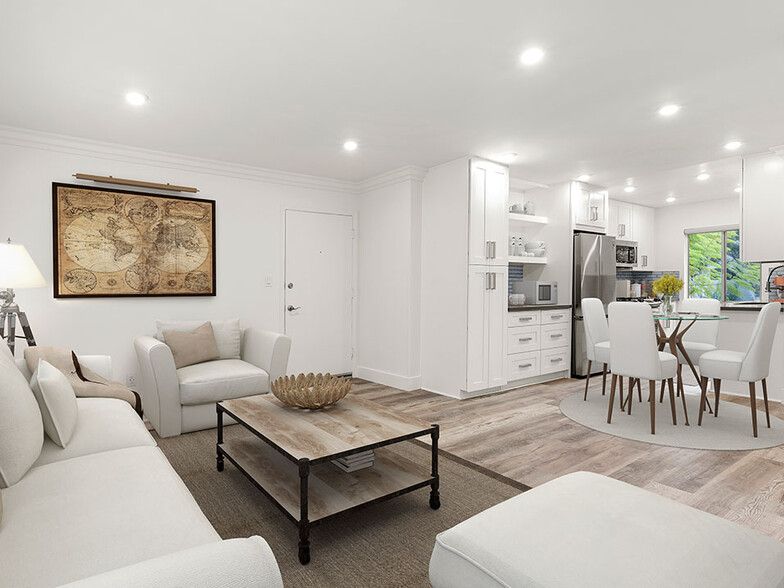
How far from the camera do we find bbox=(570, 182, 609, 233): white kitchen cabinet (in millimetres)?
5547

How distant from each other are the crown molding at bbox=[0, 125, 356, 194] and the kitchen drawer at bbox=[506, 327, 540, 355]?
2524 millimetres

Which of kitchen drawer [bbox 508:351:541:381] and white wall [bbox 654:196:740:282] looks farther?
white wall [bbox 654:196:740:282]

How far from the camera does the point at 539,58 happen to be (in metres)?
2.49

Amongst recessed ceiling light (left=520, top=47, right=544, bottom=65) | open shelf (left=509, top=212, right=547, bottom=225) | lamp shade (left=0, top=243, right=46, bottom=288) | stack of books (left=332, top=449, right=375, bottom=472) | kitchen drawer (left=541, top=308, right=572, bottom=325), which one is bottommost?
stack of books (left=332, top=449, right=375, bottom=472)

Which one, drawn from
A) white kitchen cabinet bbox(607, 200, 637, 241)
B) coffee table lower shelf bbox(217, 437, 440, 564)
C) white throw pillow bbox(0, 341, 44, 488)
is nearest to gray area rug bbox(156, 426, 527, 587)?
coffee table lower shelf bbox(217, 437, 440, 564)

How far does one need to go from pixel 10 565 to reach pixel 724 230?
8207 mm

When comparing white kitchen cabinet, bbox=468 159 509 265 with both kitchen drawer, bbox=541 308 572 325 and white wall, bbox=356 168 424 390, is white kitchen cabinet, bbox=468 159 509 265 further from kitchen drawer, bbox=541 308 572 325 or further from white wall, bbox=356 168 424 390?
kitchen drawer, bbox=541 308 572 325

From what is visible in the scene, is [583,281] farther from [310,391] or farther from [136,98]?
[136,98]

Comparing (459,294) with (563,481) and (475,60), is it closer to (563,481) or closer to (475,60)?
(475,60)

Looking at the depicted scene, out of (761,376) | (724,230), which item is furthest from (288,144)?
(724,230)

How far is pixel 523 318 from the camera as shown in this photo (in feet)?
16.4

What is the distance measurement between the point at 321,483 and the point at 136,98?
2.63 meters

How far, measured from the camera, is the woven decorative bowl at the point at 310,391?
7.97 feet

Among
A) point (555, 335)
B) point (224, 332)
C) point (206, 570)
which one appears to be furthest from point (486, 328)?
point (206, 570)
